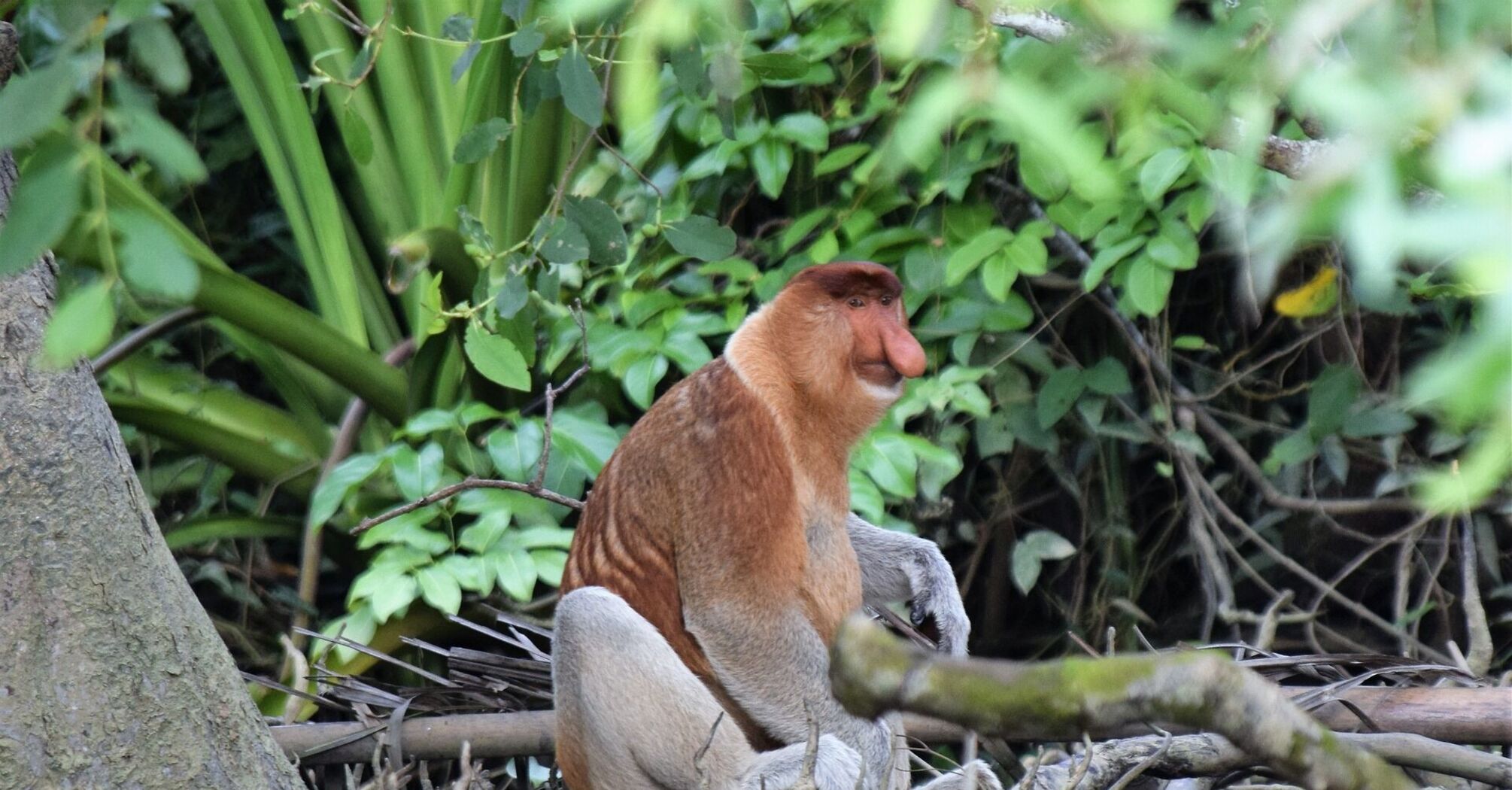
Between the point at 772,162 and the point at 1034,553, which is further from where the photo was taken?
the point at 1034,553

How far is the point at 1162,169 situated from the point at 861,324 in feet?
3.33

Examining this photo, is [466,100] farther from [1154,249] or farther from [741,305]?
[1154,249]

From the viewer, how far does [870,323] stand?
2686 mm

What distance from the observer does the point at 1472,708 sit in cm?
245

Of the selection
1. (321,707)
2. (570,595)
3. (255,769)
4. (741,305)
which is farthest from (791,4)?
(255,769)

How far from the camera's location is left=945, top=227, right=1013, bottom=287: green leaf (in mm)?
3678

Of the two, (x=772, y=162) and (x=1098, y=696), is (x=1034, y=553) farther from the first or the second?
(x=1098, y=696)

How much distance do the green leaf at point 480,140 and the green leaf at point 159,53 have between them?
1.54m

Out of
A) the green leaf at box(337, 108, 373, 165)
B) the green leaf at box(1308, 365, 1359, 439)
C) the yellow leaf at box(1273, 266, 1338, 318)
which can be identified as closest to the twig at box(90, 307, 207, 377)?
the green leaf at box(337, 108, 373, 165)

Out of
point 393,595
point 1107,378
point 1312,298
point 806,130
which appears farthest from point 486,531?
point 1312,298

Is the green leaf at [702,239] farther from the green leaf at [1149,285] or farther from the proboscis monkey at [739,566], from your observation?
the green leaf at [1149,285]

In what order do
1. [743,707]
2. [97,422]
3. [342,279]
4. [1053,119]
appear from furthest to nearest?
1. [342,279]
2. [743,707]
3. [97,422]
4. [1053,119]

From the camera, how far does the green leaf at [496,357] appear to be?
9.13 feet

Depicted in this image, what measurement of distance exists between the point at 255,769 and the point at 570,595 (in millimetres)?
622
